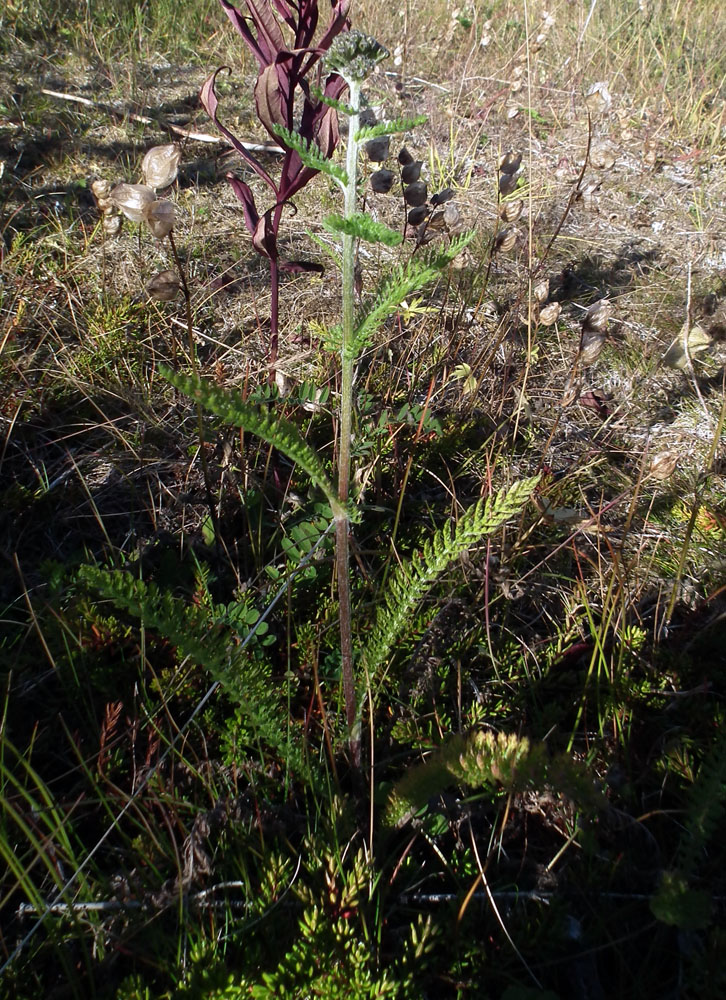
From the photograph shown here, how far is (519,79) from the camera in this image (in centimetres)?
407

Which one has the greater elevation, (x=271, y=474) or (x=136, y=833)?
(x=271, y=474)

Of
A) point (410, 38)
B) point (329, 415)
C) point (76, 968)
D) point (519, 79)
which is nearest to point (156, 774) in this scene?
point (76, 968)

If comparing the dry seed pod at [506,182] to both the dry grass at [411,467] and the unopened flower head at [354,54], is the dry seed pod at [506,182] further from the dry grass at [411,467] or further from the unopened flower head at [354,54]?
Result: the unopened flower head at [354,54]

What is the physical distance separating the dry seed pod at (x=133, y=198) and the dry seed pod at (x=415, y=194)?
782 millimetres

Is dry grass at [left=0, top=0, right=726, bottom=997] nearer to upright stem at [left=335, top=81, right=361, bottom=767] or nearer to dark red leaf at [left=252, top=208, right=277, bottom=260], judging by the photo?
upright stem at [left=335, top=81, right=361, bottom=767]

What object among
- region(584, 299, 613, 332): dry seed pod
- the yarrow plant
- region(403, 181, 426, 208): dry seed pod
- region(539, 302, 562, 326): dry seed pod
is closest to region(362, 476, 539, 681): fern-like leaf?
the yarrow plant

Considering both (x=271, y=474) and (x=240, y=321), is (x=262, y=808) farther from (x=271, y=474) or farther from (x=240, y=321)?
(x=240, y=321)

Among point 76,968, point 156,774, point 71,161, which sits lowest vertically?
point 76,968

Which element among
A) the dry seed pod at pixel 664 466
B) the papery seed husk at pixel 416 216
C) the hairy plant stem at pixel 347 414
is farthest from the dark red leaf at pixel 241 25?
→ the dry seed pod at pixel 664 466

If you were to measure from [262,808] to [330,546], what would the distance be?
0.66 metres

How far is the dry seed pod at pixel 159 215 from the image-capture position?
5.88ft

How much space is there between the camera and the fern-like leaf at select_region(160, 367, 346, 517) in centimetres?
82

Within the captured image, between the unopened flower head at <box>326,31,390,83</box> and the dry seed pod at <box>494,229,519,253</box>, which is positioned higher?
the unopened flower head at <box>326,31,390,83</box>

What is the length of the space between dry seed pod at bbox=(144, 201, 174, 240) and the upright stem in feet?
2.95
